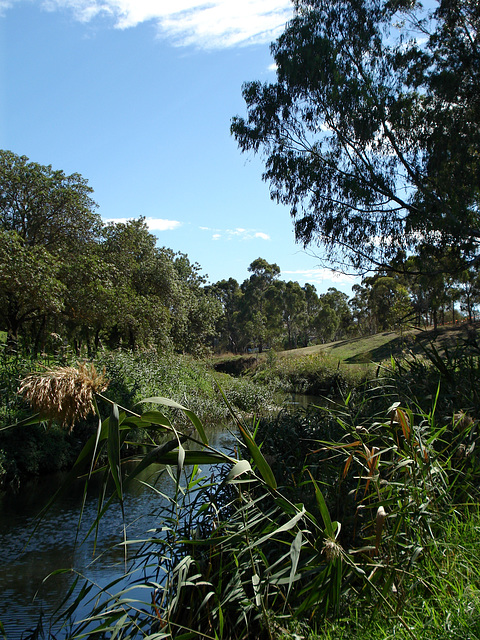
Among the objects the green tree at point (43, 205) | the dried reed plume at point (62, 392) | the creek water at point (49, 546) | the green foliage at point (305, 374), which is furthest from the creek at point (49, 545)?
the green foliage at point (305, 374)

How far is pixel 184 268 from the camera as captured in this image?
31.6 meters

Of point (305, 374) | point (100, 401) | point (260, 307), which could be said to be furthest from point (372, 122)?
point (260, 307)

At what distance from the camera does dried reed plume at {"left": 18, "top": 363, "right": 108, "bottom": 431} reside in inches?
58.3

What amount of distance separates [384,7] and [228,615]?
40.3ft

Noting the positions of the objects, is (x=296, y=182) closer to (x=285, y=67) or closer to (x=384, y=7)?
(x=285, y=67)

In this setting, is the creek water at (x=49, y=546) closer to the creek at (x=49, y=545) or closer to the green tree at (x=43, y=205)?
the creek at (x=49, y=545)

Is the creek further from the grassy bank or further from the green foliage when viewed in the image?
the green foliage

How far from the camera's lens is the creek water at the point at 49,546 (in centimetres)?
494

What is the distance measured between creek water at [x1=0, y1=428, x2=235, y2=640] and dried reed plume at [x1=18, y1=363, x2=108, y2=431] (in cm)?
238

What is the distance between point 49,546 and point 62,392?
237 inches

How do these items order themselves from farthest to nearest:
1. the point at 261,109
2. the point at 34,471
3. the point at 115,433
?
the point at 261,109 < the point at 34,471 < the point at 115,433

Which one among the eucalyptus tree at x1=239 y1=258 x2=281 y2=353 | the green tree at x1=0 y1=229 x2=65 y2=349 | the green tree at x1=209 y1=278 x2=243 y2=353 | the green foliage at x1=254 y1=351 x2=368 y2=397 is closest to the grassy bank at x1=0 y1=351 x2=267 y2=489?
the green tree at x1=0 y1=229 x2=65 y2=349

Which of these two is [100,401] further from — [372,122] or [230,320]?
[230,320]

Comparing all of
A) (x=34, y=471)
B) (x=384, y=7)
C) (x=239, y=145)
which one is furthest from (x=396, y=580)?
(x=384, y=7)
